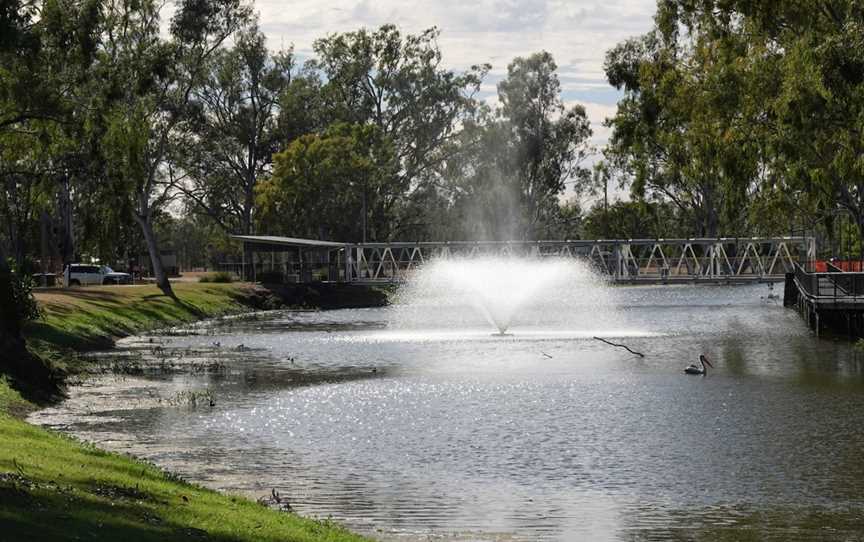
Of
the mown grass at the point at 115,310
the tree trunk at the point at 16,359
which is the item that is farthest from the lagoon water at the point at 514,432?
the mown grass at the point at 115,310

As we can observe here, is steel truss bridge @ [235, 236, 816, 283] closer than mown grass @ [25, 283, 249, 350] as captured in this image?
No

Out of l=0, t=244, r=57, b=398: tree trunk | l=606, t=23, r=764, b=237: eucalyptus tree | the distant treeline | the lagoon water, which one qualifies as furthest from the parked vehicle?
l=0, t=244, r=57, b=398: tree trunk

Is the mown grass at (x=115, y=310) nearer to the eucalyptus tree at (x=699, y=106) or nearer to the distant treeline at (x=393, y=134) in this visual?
the distant treeline at (x=393, y=134)

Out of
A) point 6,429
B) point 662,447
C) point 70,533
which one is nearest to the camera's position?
point 70,533

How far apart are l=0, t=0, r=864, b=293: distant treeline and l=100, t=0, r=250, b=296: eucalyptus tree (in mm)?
165

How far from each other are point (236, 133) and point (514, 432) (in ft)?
303

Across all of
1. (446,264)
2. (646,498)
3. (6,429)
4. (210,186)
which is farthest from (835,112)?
(210,186)

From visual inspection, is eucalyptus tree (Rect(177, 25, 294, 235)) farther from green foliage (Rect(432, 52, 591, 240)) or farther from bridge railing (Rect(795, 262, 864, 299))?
bridge railing (Rect(795, 262, 864, 299))

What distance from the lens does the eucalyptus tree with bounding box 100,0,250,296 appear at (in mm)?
44000

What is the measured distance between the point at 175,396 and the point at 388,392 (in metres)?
5.54

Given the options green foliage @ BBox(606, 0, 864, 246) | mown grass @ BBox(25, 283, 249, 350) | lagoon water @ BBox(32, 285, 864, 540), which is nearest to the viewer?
lagoon water @ BBox(32, 285, 864, 540)

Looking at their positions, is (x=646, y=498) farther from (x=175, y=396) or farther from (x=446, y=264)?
(x=446, y=264)

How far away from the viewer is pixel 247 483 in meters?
20.9

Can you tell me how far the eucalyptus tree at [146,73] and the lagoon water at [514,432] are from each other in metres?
7.27
